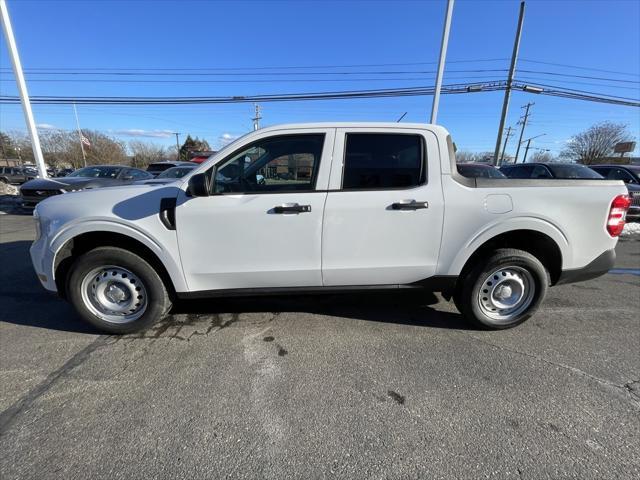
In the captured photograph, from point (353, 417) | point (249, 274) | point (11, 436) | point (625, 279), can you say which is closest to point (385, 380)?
point (353, 417)

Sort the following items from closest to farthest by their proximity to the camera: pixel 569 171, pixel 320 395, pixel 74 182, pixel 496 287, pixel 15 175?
1. pixel 320 395
2. pixel 496 287
3. pixel 74 182
4. pixel 569 171
5. pixel 15 175

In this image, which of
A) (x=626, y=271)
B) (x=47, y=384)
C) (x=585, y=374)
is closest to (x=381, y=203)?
(x=585, y=374)

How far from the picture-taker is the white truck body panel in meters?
2.67

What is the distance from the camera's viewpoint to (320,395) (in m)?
2.19

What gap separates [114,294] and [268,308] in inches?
59.7

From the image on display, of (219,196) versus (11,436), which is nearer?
(11,436)

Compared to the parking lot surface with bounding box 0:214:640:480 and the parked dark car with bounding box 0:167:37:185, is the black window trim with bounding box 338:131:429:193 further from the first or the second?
the parked dark car with bounding box 0:167:37:185

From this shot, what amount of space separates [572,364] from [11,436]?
404cm

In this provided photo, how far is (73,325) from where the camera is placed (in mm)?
3148

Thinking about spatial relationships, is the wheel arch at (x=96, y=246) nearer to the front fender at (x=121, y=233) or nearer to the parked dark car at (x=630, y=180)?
the front fender at (x=121, y=233)

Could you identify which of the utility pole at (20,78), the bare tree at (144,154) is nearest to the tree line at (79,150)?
the bare tree at (144,154)

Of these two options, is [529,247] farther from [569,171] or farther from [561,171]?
[569,171]

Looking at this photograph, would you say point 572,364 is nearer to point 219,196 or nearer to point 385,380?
point 385,380

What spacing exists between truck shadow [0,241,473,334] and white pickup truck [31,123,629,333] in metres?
0.41
